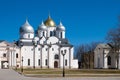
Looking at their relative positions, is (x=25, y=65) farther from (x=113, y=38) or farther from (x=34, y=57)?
(x=113, y=38)

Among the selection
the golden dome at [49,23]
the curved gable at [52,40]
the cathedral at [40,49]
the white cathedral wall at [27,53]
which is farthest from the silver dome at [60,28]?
the white cathedral wall at [27,53]

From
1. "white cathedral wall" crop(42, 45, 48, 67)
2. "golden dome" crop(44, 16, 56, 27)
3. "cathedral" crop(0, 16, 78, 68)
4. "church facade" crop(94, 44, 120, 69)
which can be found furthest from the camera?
"golden dome" crop(44, 16, 56, 27)

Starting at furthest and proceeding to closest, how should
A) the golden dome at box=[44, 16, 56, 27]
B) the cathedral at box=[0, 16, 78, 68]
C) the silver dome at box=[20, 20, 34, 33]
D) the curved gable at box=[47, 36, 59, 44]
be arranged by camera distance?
the golden dome at box=[44, 16, 56, 27]
the curved gable at box=[47, 36, 59, 44]
the silver dome at box=[20, 20, 34, 33]
the cathedral at box=[0, 16, 78, 68]

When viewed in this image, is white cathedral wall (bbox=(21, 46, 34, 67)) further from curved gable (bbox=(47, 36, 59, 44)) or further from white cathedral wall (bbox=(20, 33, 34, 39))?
curved gable (bbox=(47, 36, 59, 44))

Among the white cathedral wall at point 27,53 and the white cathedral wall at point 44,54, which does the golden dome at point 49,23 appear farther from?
the white cathedral wall at point 27,53

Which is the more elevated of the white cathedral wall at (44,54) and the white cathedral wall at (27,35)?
the white cathedral wall at (27,35)

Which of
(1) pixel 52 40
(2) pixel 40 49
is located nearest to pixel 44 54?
(2) pixel 40 49

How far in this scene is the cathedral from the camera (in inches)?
3905

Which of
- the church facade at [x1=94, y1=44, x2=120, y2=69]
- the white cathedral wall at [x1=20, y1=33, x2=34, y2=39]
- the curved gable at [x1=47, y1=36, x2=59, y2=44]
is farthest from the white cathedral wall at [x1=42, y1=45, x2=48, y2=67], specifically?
the church facade at [x1=94, y1=44, x2=120, y2=69]

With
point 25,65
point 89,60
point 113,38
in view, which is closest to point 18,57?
point 25,65

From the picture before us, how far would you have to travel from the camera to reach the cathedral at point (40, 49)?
3905 inches

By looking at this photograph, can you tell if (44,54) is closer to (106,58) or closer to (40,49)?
(40,49)

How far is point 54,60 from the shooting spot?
341 ft

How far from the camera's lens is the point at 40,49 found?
103812 mm
